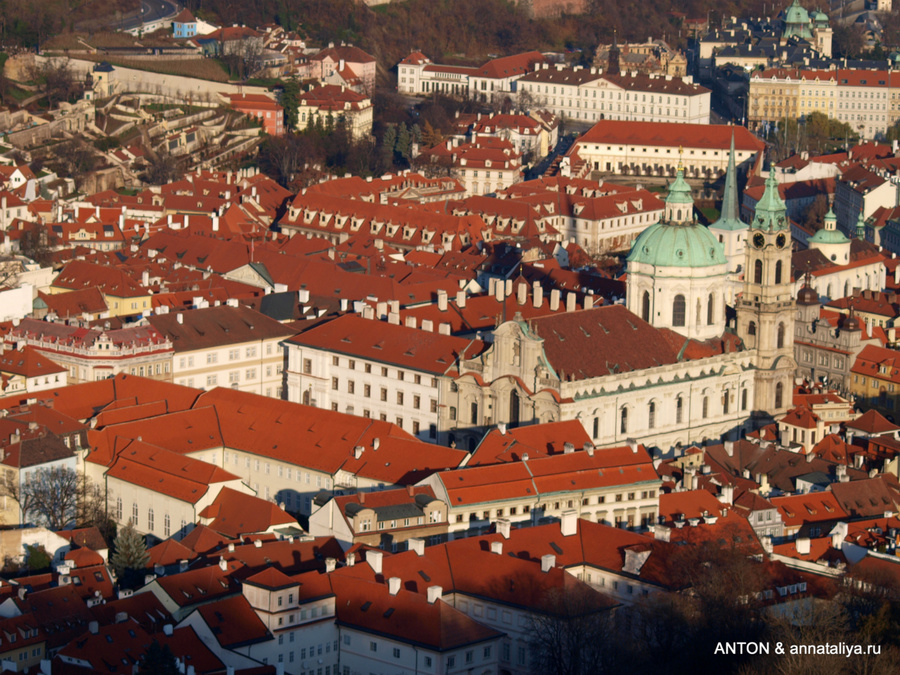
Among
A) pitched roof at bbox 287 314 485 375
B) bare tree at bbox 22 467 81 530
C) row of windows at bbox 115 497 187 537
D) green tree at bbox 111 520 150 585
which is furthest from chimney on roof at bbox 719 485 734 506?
bare tree at bbox 22 467 81 530

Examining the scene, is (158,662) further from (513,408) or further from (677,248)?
(677,248)

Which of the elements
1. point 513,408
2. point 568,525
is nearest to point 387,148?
point 513,408

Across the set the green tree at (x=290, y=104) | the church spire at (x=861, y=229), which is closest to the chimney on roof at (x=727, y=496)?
the church spire at (x=861, y=229)

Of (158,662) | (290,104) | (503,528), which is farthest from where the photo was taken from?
(290,104)

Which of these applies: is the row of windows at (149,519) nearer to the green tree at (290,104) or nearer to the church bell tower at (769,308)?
the church bell tower at (769,308)

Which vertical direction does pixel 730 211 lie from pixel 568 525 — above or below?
below

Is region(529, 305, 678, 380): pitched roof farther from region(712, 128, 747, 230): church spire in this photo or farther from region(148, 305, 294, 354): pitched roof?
region(712, 128, 747, 230): church spire

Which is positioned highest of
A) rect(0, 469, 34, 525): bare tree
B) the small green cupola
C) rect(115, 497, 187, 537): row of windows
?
the small green cupola
